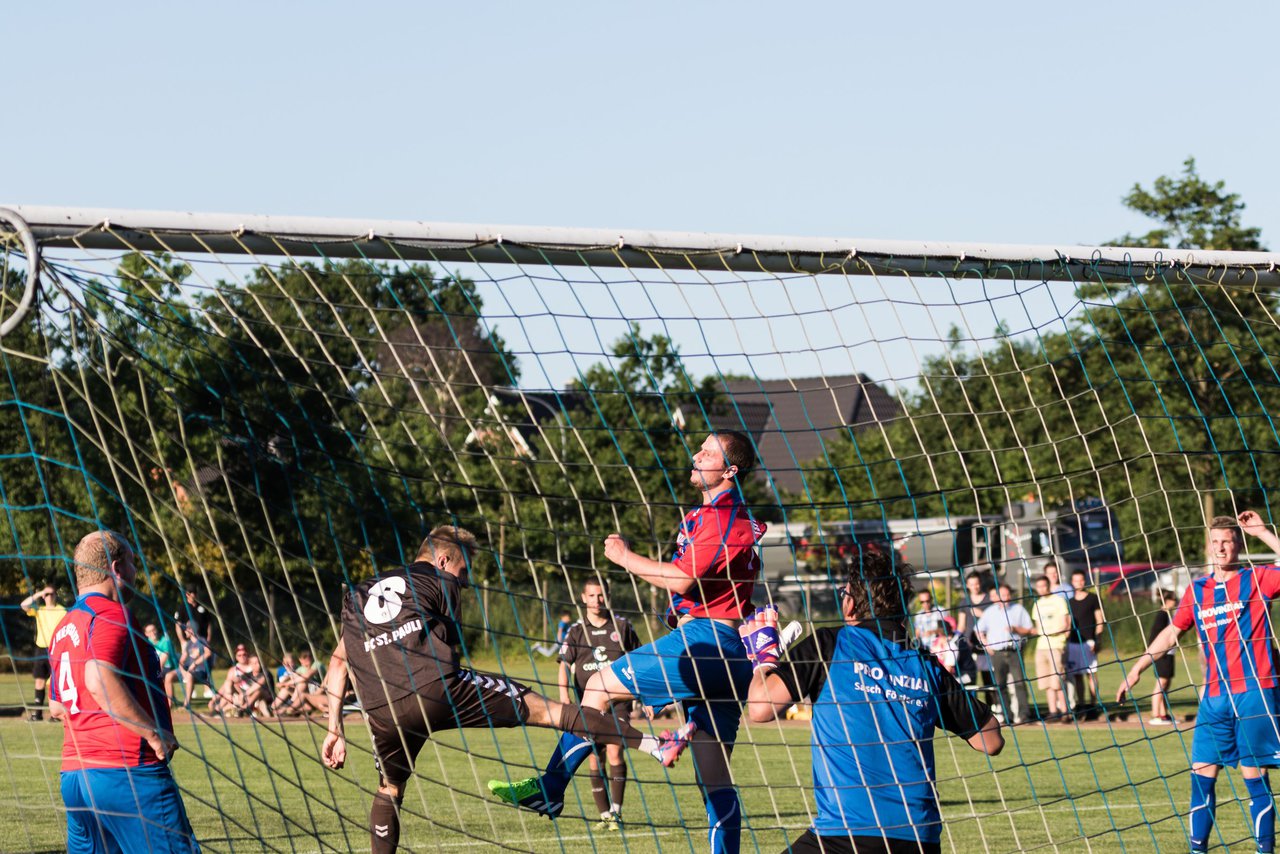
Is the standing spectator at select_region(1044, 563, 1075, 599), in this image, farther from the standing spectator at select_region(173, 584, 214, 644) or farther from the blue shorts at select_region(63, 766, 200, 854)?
the blue shorts at select_region(63, 766, 200, 854)

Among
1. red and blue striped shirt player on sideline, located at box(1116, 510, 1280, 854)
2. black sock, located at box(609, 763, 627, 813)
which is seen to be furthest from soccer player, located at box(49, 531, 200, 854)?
red and blue striped shirt player on sideline, located at box(1116, 510, 1280, 854)

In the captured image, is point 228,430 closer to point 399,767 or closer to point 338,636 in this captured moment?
point 338,636

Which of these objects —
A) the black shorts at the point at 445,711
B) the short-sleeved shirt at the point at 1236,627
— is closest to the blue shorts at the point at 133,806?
the black shorts at the point at 445,711

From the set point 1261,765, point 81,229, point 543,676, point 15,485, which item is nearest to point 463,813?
point 1261,765

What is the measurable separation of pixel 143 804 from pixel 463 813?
5075 millimetres

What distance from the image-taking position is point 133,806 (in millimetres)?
5465

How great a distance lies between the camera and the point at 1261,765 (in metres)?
7.51

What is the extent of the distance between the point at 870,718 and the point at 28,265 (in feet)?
10.8

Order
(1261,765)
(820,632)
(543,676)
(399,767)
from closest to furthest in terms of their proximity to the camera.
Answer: (820,632)
(399,767)
(1261,765)
(543,676)

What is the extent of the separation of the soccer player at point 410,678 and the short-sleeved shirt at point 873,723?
1915 mm

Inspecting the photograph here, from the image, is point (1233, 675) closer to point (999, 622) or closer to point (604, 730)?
point (604, 730)

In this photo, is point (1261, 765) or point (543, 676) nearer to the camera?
point (1261, 765)

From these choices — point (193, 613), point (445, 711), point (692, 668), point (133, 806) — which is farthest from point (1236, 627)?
point (193, 613)

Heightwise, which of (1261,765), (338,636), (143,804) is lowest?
(1261,765)
